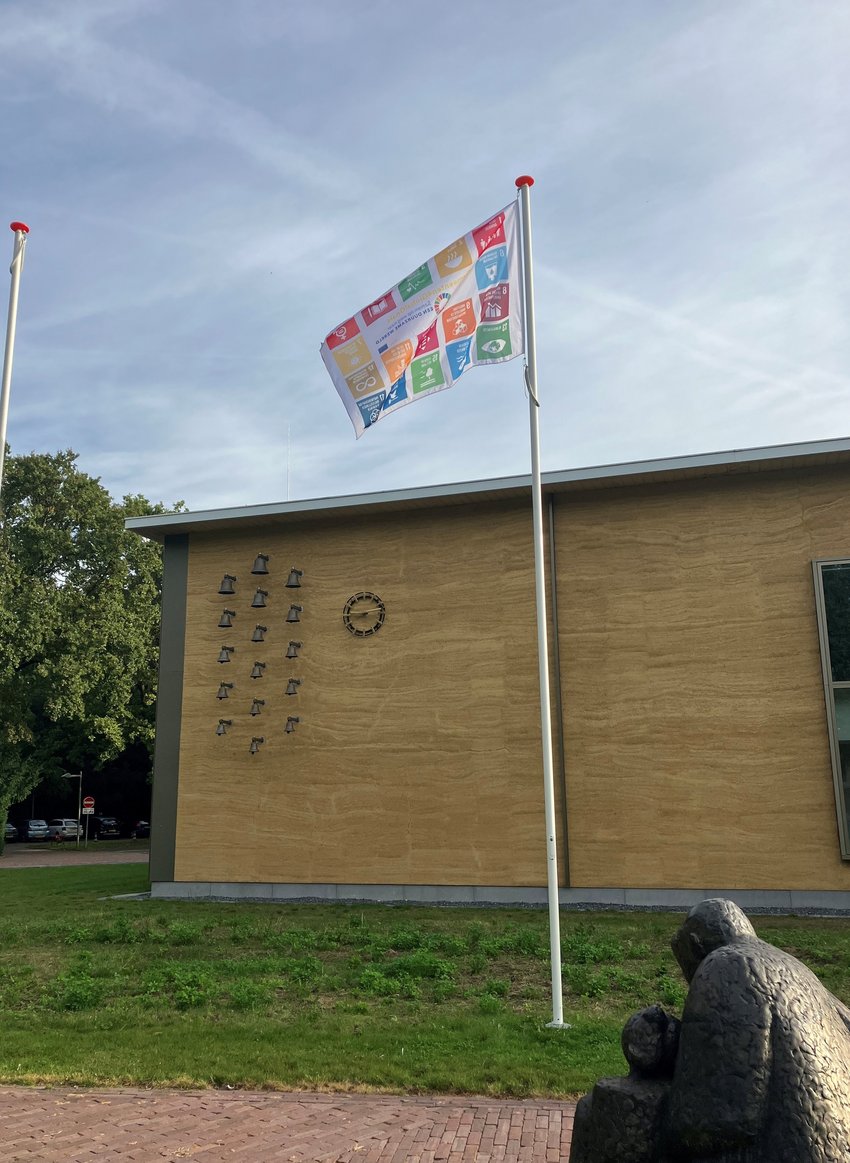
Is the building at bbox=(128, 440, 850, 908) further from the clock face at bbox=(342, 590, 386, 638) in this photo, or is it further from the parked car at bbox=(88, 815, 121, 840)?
the parked car at bbox=(88, 815, 121, 840)

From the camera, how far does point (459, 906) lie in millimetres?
16422

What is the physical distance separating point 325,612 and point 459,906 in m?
6.05

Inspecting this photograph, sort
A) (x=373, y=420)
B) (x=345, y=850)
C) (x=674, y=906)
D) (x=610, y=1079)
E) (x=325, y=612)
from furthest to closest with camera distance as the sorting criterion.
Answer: (x=325, y=612) < (x=345, y=850) < (x=674, y=906) < (x=373, y=420) < (x=610, y=1079)

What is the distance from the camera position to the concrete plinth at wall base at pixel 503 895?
1538 centimetres

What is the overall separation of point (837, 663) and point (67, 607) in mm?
28587

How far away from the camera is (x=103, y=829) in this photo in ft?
171

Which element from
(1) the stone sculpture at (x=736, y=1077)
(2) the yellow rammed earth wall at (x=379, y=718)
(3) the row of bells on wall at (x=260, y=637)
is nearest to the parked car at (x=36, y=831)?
(2) the yellow rammed earth wall at (x=379, y=718)

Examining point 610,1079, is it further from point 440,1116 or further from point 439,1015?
point 439,1015

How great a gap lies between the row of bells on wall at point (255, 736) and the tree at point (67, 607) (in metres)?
18.2

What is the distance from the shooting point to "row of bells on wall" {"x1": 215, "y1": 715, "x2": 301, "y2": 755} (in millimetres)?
18375

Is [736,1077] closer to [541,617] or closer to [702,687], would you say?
[541,617]

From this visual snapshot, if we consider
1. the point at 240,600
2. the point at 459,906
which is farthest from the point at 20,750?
the point at 459,906

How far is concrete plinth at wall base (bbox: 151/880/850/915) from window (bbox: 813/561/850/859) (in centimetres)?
113

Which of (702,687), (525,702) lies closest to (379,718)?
(525,702)
